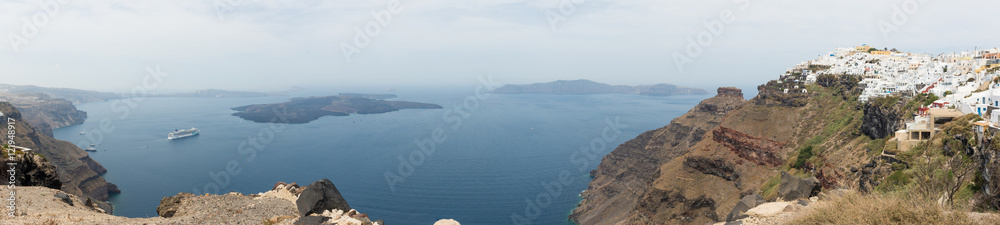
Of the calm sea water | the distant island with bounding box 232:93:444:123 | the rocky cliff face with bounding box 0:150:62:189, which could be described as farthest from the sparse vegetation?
the distant island with bounding box 232:93:444:123

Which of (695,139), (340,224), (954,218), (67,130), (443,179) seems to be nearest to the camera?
(954,218)

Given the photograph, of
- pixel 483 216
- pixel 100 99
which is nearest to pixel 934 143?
pixel 483 216

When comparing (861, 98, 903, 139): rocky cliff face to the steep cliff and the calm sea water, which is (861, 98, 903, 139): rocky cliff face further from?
the steep cliff

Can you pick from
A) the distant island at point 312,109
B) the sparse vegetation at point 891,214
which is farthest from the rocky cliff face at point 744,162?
the distant island at point 312,109

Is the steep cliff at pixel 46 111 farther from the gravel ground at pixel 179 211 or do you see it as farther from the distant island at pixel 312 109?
the gravel ground at pixel 179 211

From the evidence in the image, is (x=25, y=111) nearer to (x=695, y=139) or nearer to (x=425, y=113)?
(x=425, y=113)
